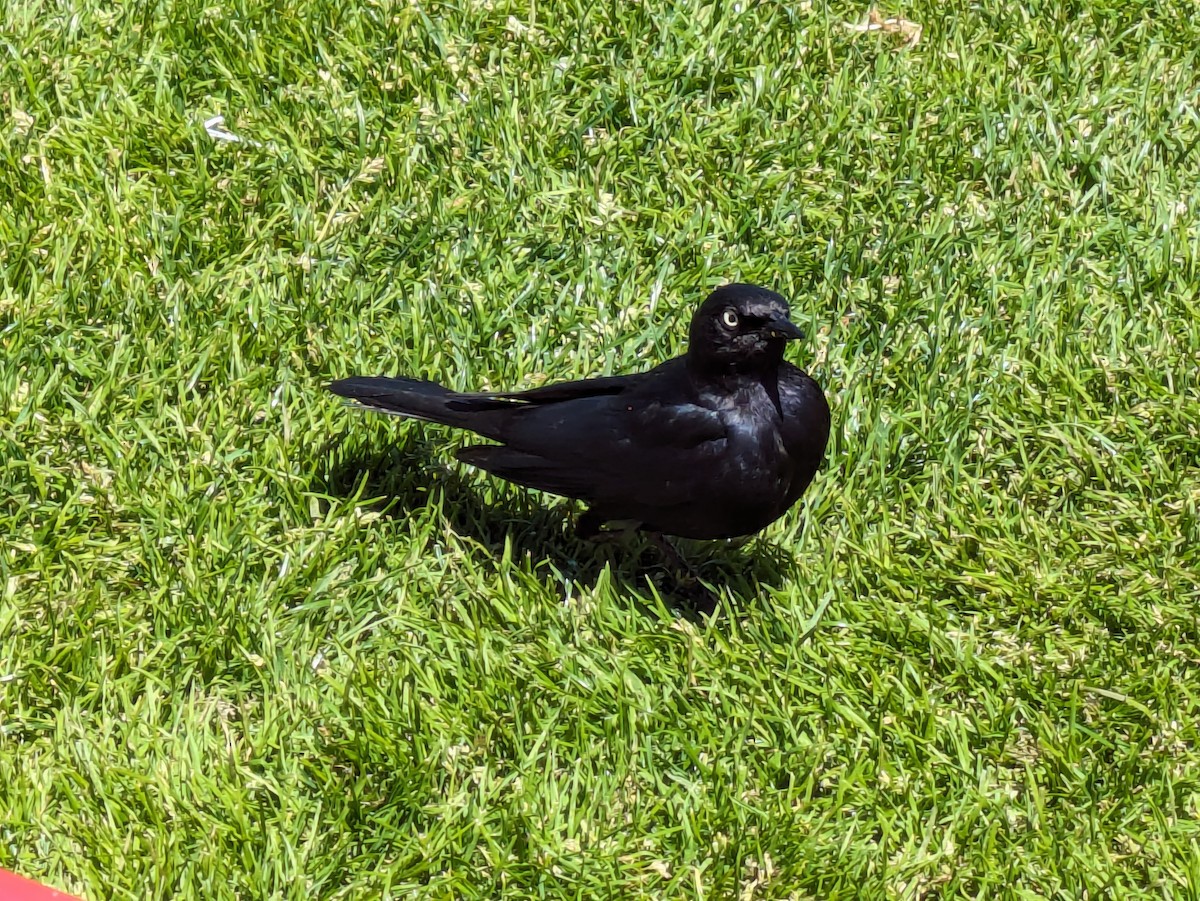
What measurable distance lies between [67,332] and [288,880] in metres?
2.29

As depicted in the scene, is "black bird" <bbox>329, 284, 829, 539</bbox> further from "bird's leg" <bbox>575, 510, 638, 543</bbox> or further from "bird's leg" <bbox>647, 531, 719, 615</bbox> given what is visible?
"bird's leg" <bbox>647, 531, 719, 615</bbox>

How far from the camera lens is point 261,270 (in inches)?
216

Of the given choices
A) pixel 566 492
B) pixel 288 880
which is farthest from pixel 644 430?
pixel 288 880

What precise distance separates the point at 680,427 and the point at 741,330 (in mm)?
328

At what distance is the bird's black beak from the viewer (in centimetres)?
418

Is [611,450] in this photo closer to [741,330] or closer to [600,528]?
[600,528]

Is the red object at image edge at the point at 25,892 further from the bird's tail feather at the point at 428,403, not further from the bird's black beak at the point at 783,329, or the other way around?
the bird's black beak at the point at 783,329

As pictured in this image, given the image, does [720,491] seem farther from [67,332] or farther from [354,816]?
[67,332]

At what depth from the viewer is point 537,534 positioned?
4840 millimetres

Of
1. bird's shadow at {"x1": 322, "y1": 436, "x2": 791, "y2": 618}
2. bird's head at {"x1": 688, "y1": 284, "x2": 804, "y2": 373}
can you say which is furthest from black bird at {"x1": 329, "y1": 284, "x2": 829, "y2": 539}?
bird's shadow at {"x1": 322, "y1": 436, "x2": 791, "y2": 618}

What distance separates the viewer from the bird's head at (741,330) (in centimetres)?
423

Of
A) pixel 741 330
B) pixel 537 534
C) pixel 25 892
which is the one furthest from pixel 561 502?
pixel 25 892

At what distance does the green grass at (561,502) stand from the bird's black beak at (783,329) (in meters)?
0.78

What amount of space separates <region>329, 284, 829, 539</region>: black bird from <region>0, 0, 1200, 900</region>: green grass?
30cm
